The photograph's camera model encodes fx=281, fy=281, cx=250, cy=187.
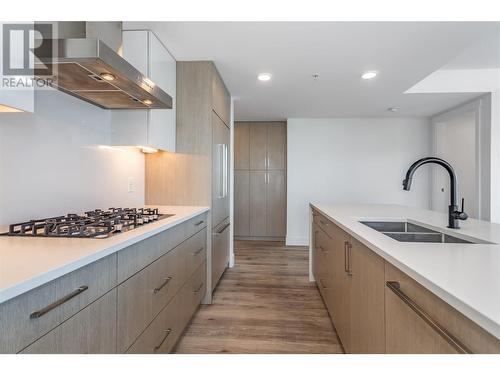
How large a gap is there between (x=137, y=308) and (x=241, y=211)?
440cm

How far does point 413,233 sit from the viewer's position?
65.1 inches

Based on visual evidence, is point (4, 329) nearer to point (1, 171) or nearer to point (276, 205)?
point (1, 171)

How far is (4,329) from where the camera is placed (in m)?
0.68

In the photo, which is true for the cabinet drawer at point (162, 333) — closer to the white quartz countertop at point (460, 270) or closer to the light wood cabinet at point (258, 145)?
the white quartz countertop at point (460, 270)

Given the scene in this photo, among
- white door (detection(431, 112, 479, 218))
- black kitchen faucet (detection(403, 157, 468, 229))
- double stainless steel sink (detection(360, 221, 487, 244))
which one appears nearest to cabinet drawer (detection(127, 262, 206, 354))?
double stainless steel sink (detection(360, 221, 487, 244))

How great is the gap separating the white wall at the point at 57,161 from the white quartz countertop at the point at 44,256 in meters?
0.42

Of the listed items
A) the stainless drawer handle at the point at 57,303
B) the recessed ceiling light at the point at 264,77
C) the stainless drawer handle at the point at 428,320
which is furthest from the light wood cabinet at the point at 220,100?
the stainless drawer handle at the point at 428,320

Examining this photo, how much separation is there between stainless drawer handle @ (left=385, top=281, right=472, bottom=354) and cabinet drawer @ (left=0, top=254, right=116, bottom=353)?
106 cm

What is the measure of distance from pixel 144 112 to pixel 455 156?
5.63 metres

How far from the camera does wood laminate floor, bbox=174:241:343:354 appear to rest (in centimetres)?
196

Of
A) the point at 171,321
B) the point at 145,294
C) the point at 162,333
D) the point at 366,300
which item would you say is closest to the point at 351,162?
the point at 366,300

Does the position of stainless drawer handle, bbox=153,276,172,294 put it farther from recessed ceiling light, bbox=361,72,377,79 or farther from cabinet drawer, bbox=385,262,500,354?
recessed ceiling light, bbox=361,72,377,79
